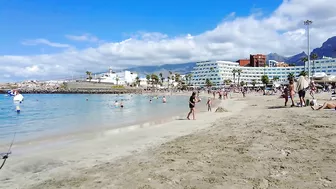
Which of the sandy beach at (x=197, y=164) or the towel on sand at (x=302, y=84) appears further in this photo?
the towel on sand at (x=302, y=84)

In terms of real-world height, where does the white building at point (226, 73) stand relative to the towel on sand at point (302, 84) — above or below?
above

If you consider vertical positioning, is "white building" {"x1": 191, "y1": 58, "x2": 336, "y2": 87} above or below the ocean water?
above

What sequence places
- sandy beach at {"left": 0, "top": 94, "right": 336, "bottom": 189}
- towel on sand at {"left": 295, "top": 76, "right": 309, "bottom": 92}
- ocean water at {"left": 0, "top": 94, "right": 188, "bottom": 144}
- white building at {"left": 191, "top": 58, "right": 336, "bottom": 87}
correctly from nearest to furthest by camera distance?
sandy beach at {"left": 0, "top": 94, "right": 336, "bottom": 189}, ocean water at {"left": 0, "top": 94, "right": 188, "bottom": 144}, towel on sand at {"left": 295, "top": 76, "right": 309, "bottom": 92}, white building at {"left": 191, "top": 58, "right": 336, "bottom": 87}

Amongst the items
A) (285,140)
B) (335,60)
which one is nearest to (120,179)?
(285,140)

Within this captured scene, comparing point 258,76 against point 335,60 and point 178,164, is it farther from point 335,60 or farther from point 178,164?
point 178,164

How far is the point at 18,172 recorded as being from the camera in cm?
671

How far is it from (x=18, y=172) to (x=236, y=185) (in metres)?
5.22

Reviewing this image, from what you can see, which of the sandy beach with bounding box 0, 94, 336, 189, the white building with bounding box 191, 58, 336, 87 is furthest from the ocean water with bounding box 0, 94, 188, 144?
the white building with bounding box 191, 58, 336, 87

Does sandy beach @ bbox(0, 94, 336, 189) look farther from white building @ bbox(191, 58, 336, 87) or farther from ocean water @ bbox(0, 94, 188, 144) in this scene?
white building @ bbox(191, 58, 336, 87)

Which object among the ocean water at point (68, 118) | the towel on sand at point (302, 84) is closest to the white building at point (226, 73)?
the ocean water at point (68, 118)

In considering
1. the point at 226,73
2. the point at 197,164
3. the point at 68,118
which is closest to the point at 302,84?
the point at 197,164

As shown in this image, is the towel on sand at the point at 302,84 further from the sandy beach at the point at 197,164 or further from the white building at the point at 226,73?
the white building at the point at 226,73

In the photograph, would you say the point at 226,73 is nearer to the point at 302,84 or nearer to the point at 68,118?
the point at 68,118

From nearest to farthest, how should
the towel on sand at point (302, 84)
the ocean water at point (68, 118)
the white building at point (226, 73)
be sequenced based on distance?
the ocean water at point (68, 118), the towel on sand at point (302, 84), the white building at point (226, 73)
